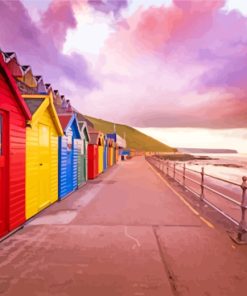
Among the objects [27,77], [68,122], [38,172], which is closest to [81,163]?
[68,122]

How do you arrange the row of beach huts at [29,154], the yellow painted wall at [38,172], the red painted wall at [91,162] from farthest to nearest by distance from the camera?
the red painted wall at [91,162] → the yellow painted wall at [38,172] → the row of beach huts at [29,154]

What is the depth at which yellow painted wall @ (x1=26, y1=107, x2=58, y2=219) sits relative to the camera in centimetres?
774

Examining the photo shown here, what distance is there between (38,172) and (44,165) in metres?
0.73

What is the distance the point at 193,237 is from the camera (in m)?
6.14

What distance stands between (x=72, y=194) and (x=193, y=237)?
26.2 feet

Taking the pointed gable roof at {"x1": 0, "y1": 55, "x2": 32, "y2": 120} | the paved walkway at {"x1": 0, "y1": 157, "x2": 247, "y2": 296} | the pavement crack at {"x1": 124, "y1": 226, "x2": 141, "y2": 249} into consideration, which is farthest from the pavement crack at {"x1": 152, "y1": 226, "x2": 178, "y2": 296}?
the pointed gable roof at {"x1": 0, "y1": 55, "x2": 32, "y2": 120}

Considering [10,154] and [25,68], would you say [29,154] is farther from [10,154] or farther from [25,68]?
[25,68]

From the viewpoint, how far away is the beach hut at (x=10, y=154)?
20.1 feet

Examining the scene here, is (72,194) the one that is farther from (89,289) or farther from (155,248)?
(89,289)

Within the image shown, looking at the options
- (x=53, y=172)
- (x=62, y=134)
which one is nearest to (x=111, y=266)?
(x=53, y=172)

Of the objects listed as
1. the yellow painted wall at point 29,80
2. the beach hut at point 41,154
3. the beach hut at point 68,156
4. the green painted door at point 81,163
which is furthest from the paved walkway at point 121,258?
the yellow painted wall at point 29,80

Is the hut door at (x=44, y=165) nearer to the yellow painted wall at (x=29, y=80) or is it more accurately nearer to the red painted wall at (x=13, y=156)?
the red painted wall at (x=13, y=156)

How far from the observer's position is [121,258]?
16.0ft

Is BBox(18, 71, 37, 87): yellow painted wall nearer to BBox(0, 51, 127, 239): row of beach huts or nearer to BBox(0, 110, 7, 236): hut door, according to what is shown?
BBox(0, 51, 127, 239): row of beach huts
